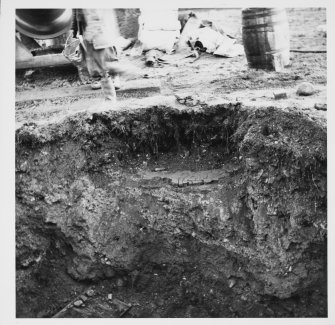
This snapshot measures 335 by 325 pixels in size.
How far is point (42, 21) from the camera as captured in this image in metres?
2.06

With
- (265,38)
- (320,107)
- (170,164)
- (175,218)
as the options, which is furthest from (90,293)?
(265,38)

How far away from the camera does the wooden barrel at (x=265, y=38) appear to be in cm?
226

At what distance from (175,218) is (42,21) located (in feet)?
4.55

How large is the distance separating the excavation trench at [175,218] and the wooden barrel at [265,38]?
1.37 feet

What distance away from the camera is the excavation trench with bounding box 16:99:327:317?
2.14 metres

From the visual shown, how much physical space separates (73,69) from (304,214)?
1811mm

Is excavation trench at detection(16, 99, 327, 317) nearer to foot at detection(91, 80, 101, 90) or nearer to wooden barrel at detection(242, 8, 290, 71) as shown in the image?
foot at detection(91, 80, 101, 90)

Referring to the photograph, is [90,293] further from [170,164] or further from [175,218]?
[170,164]

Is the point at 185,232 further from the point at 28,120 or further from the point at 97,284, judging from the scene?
the point at 28,120

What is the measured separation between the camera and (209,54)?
2.60m

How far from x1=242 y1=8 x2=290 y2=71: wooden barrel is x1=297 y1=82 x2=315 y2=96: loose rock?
31cm

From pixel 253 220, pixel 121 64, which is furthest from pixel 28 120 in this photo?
pixel 253 220

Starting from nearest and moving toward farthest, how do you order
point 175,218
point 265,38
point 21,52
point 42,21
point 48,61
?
1. point 42,21
2. point 21,52
3. point 175,218
4. point 265,38
5. point 48,61

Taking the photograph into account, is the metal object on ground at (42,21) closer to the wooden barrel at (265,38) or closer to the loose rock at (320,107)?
the wooden barrel at (265,38)
